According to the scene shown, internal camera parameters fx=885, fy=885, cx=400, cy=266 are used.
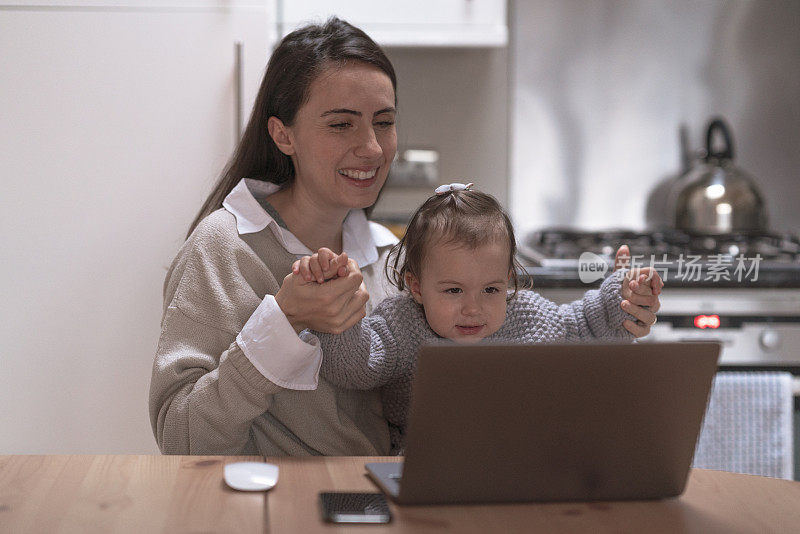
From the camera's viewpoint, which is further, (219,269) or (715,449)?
(715,449)

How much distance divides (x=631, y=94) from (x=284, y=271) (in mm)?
1584

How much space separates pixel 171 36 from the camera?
6.33 feet

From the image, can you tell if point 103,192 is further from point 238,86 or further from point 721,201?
point 721,201

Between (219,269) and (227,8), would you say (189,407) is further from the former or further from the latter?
(227,8)

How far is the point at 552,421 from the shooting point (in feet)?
2.76

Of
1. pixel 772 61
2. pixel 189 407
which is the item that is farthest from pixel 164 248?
pixel 772 61

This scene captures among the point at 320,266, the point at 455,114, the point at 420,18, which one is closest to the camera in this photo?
the point at 320,266

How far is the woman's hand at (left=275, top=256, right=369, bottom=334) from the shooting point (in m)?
1.12

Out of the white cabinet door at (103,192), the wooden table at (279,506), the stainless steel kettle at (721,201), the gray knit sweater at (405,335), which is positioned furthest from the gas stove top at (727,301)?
the wooden table at (279,506)

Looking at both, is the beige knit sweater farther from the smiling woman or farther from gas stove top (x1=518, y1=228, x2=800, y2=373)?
gas stove top (x1=518, y1=228, x2=800, y2=373)

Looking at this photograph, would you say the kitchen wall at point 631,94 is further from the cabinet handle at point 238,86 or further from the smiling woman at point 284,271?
the smiling woman at point 284,271

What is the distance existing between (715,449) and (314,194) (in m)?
1.08

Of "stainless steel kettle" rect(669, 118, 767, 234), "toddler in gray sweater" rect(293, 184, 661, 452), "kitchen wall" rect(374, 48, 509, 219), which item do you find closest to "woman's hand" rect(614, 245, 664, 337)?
"toddler in gray sweater" rect(293, 184, 661, 452)

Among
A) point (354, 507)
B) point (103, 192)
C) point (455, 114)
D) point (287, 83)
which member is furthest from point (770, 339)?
point (103, 192)
